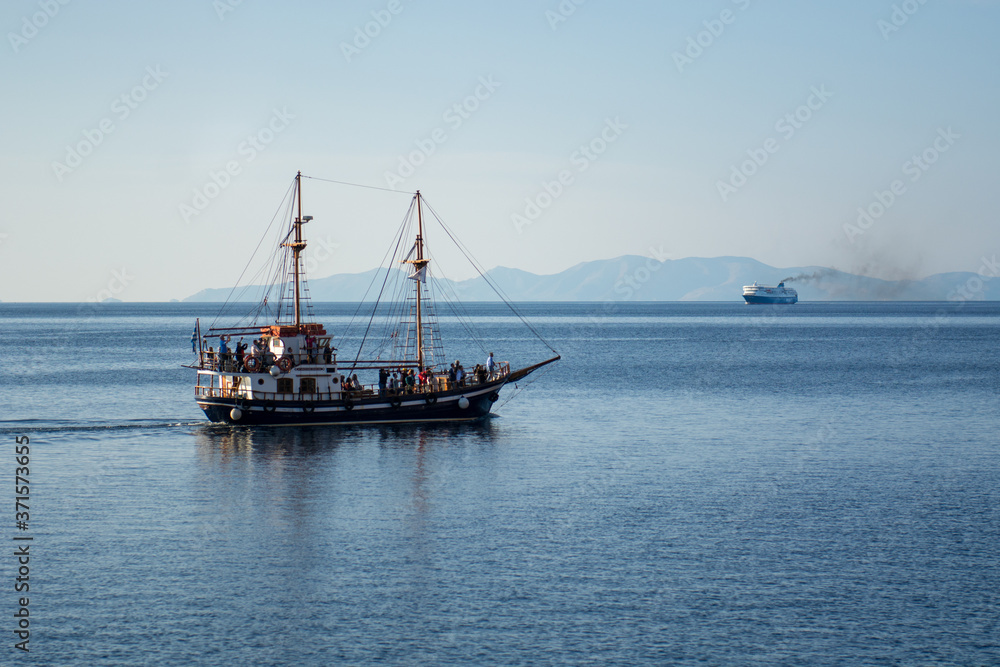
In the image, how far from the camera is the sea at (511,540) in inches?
1168

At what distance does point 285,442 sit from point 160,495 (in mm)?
17154

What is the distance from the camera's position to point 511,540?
3972cm

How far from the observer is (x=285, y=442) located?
64.9 metres

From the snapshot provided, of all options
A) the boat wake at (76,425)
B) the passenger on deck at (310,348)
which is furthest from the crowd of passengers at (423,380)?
the boat wake at (76,425)

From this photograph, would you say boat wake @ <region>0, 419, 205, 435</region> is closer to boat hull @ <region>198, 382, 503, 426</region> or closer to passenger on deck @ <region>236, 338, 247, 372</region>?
boat hull @ <region>198, 382, 503, 426</region>

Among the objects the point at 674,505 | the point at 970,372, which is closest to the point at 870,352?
the point at 970,372

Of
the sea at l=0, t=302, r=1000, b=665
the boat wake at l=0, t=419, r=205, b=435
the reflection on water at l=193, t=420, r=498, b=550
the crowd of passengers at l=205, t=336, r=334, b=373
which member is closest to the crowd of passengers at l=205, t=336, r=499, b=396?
the crowd of passengers at l=205, t=336, r=334, b=373

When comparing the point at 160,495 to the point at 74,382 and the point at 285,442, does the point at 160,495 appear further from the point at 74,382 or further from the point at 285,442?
the point at 74,382

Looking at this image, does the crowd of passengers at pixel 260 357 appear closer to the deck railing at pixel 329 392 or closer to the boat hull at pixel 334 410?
the deck railing at pixel 329 392

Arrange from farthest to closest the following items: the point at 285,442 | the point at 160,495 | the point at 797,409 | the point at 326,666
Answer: the point at 797,409, the point at 285,442, the point at 160,495, the point at 326,666

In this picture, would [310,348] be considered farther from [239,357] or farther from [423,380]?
[423,380]

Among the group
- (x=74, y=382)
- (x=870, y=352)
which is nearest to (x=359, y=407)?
(x=74, y=382)

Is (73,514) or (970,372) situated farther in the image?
(970,372)

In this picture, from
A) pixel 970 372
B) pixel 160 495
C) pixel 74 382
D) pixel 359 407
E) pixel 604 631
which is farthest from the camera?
pixel 970 372
